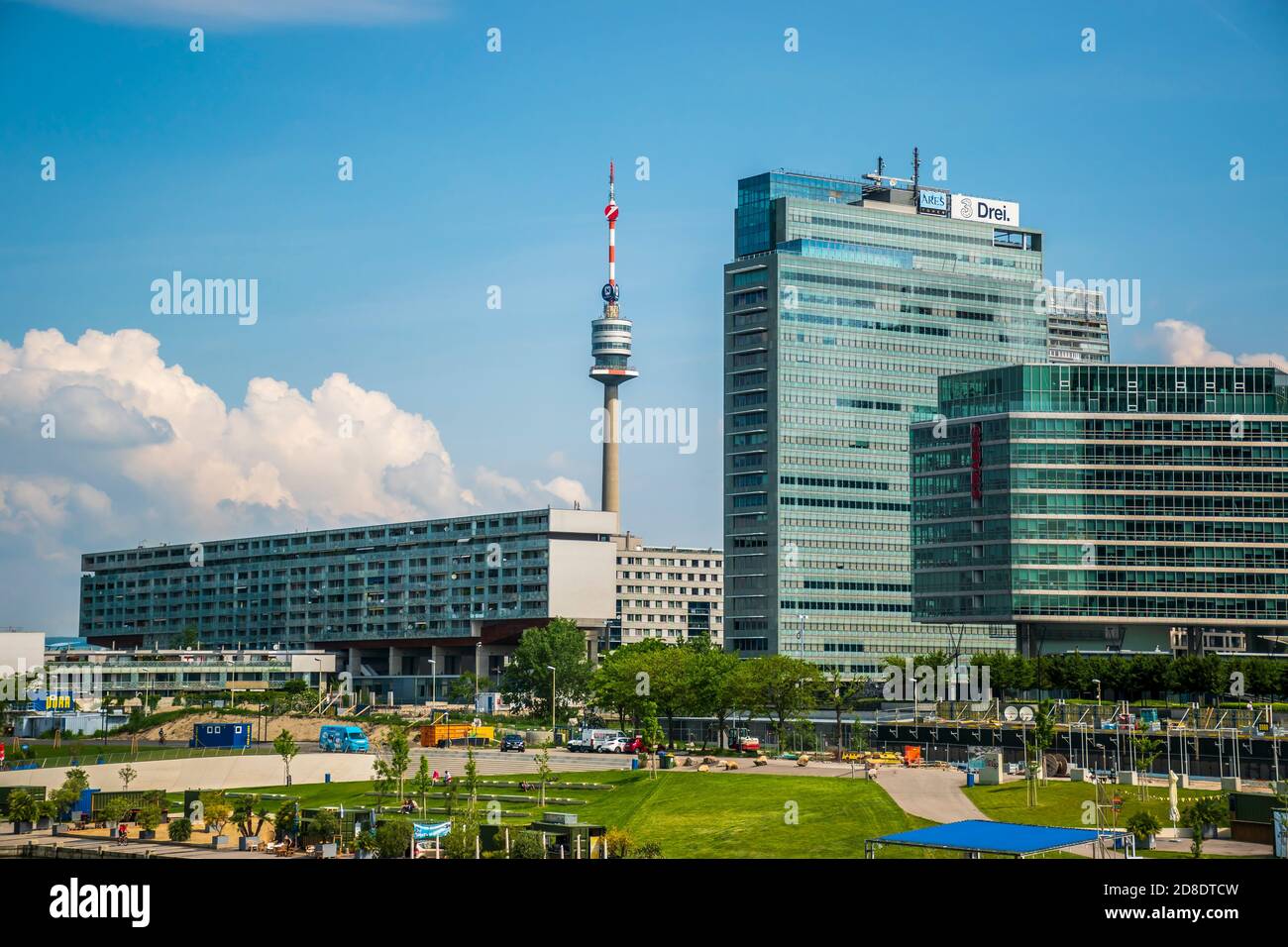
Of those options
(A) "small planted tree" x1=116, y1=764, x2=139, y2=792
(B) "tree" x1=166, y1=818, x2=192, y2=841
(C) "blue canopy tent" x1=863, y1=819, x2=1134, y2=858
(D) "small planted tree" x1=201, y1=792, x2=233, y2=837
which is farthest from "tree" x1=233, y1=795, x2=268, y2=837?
(C) "blue canopy tent" x1=863, y1=819, x2=1134, y2=858

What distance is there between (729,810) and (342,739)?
62623mm

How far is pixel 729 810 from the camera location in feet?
273

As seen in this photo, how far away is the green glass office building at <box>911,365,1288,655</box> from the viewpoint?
547 feet

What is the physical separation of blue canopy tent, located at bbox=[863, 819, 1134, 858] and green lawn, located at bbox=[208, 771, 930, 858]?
754 cm

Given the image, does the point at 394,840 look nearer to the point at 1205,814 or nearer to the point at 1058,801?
the point at 1205,814

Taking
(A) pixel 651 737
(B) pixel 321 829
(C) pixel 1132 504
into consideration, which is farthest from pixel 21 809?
(C) pixel 1132 504

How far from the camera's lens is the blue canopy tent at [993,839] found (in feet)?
159

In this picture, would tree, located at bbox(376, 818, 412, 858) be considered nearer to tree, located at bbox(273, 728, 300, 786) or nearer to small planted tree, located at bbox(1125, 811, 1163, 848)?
small planted tree, located at bbox(1125, 811, 1163, 848)

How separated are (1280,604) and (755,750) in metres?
77.4

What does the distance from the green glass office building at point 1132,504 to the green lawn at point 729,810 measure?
83.2 meters

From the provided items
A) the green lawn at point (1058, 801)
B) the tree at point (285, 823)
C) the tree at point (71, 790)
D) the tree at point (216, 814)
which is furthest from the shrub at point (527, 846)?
the tree at point (71, 790)

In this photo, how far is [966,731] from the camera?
418 feet
